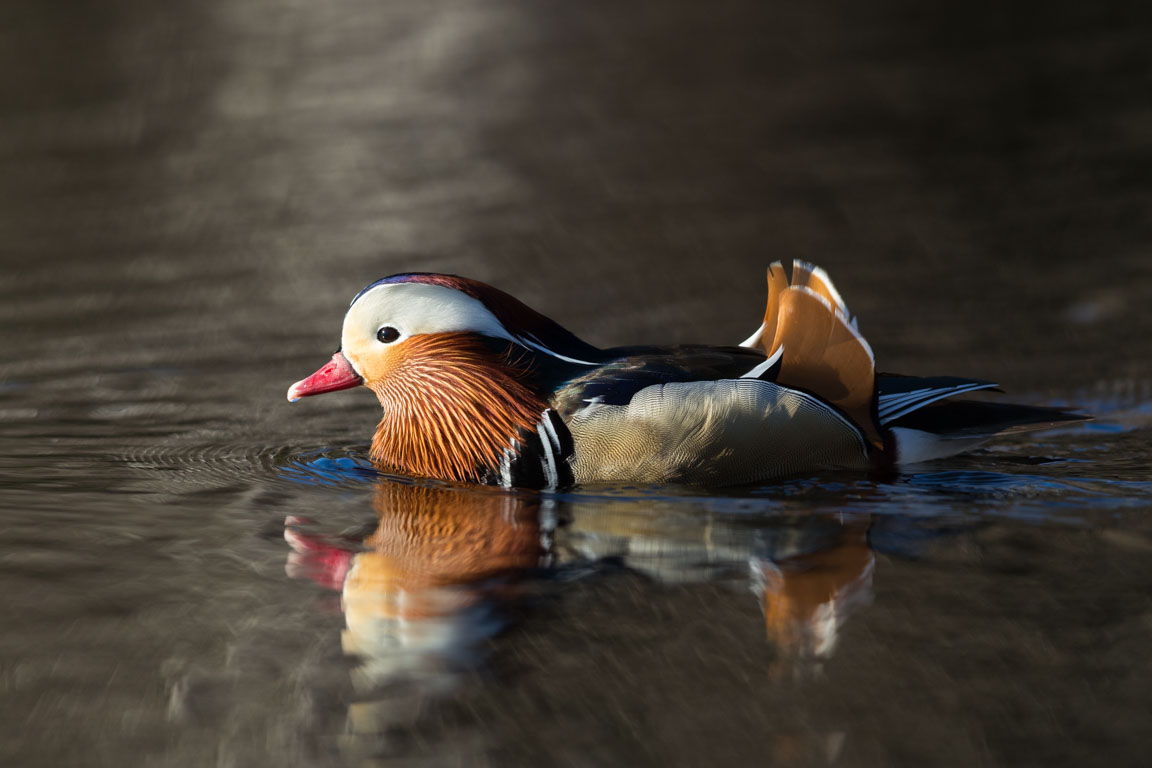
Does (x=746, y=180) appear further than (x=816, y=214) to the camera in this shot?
Yes

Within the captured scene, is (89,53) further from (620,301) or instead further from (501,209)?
(620,301)

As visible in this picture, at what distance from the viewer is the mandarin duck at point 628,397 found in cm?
513

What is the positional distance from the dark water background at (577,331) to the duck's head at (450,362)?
0.22 metres

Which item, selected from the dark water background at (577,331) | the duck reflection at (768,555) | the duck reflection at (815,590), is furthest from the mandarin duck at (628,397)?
the duck reflection at (815,590)

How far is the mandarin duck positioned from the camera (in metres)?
5.13

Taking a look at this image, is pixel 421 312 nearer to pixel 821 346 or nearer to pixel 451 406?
pixel 451 406

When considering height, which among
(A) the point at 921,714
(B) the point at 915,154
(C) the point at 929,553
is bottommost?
(A) the point at 921,714

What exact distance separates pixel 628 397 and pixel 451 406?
2.45 feet

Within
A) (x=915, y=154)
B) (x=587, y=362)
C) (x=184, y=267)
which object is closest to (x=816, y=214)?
(x=915, y=154)

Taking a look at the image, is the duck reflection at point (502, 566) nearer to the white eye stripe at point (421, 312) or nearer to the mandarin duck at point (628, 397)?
the mandarin duck at point (628, 397)

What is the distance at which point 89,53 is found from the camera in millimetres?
14516

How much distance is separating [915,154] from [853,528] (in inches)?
268

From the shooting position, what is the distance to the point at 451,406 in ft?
17.9

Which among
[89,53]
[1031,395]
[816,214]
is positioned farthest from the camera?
[89,53]
